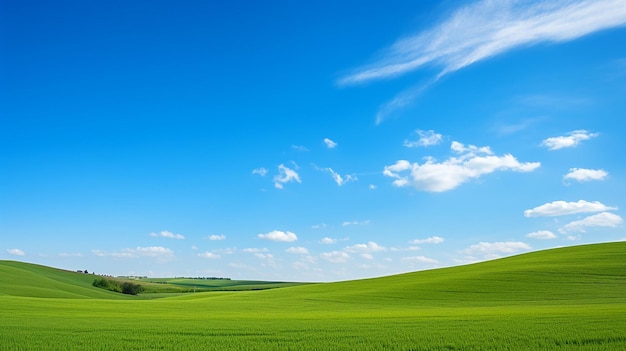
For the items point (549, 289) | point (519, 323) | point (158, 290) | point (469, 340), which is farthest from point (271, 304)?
point (158, 290)

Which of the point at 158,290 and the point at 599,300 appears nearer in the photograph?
the point at 599,300

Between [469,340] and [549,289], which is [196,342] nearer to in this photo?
[469,340]

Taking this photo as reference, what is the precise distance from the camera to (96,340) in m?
17.2

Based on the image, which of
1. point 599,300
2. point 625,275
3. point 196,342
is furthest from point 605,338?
point 625,275

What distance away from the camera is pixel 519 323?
21.2 meters

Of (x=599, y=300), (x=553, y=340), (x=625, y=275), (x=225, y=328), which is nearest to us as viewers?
(x=553, y=340)

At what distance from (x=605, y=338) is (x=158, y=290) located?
10290 centimetres

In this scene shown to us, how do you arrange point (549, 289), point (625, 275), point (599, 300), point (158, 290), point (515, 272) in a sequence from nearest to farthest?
point (599, 300) → point (549, 289) → point (625, 275) → point (515, 272) → point (158, 290)

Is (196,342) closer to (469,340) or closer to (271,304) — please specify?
(469,340)

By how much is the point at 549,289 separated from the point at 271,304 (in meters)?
22.5

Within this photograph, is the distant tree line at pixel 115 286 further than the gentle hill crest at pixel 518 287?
Yes

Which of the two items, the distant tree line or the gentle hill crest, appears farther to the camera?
the distant tree line

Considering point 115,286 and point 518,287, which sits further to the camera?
point 115,286

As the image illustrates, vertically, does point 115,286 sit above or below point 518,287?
above
